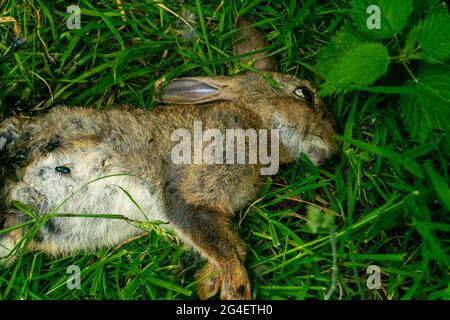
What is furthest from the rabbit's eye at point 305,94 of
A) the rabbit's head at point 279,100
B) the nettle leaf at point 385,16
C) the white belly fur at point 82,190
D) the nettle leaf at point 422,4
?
the white belly fur at point 82,190

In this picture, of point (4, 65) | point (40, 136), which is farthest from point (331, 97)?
point (4, 65)

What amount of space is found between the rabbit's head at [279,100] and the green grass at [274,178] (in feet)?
0.60

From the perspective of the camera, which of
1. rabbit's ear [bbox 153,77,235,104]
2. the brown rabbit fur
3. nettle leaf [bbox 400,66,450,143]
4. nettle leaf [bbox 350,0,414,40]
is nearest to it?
nettle leaf [bbox 400,66,450,143]

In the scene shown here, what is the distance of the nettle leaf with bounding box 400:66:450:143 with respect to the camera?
4.14 m

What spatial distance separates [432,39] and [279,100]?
1.23m

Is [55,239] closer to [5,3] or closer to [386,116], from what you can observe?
[5,3]

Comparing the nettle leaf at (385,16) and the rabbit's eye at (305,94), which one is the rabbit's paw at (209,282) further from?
the nettle leaf at (385,16)

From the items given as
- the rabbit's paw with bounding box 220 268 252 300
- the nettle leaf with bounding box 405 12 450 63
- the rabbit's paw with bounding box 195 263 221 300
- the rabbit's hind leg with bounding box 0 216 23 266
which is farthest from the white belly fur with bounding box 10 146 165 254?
the nettle leaf with bounding box 405 12 450 63

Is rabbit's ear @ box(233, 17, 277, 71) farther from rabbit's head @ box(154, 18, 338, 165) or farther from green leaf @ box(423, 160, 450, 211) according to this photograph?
green leaf @ box(423, 160, 450, 211)

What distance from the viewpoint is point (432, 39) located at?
4.20 m

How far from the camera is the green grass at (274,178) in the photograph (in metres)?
4.38

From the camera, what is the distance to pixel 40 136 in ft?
14.8

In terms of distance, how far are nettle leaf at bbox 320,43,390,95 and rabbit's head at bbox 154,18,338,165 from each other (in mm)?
452

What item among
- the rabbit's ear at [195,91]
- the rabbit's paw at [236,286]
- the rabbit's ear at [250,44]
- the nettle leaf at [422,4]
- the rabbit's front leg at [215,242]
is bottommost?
the rabbit's paw at [236,286]
